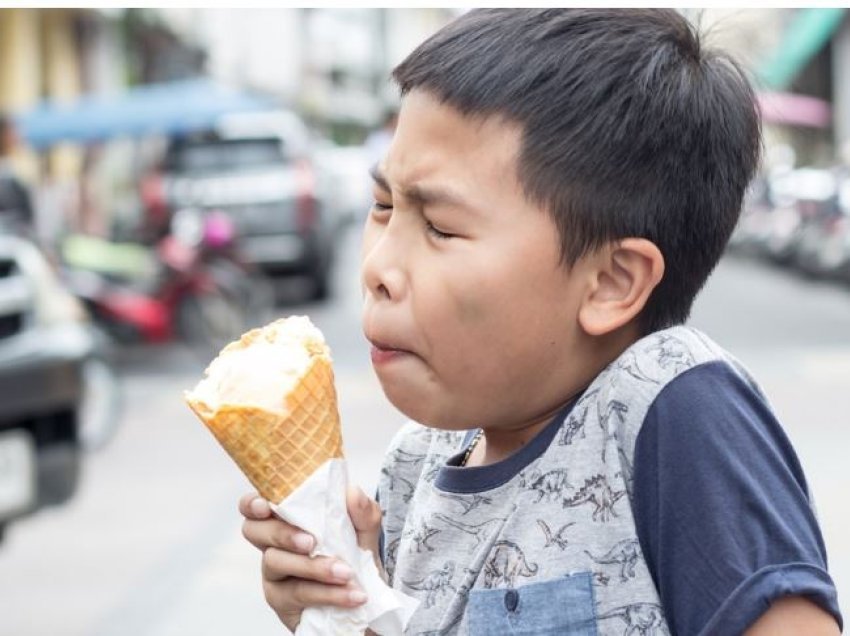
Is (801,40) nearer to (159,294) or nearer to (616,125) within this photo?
(159,294)

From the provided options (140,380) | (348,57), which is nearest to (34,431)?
(140,380)

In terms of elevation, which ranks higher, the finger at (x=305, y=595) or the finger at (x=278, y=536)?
the finger at (x=278, y=536)

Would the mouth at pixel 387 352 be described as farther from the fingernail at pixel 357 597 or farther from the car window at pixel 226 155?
the car window at pixel 226 155

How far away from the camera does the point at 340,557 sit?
1.36m

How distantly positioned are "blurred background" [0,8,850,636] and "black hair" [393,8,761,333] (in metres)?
0.10

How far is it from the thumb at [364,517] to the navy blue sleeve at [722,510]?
11.3 inches

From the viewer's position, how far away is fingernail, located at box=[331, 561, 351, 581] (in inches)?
52.5

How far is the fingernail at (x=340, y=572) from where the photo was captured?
133 cm

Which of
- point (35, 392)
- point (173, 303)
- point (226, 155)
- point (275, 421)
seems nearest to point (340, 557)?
point (275, 421)

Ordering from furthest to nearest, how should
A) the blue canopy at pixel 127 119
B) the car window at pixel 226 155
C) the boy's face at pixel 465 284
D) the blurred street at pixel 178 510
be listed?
the car window at pixel 226 155
the blue canopy at pixel 127 119
the blurred street at pixel 178 510
the boy's face at pixel 465 284

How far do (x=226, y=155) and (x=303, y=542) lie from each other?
40.4 feet

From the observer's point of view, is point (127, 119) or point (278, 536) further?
point (127, 119)

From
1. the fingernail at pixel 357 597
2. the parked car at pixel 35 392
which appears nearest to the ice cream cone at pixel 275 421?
the fingernail at pixel 357 597

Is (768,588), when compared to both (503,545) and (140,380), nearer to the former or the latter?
(503,545)
